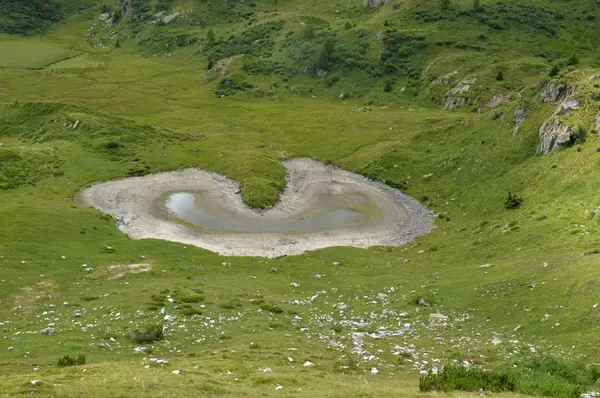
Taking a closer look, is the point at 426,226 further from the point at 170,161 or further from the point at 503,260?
the point at 170,161

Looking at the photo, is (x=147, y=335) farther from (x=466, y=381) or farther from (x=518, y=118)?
(x=518, y=118)

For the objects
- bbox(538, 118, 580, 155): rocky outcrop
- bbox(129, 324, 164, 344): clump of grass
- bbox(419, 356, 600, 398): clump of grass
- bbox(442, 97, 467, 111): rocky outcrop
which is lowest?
bbox(419, 356, 600, 398): clump of grass

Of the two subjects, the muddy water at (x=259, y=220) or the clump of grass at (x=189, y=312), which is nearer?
the clump of grass at (x=189, y=312)

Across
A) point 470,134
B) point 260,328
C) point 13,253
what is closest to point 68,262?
point 13,253

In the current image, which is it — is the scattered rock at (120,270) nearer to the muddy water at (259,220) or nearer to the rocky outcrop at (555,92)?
the muddy water at (259,220)

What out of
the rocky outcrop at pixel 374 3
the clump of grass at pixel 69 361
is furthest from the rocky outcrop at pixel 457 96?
the clump of grass at pixel 69 361

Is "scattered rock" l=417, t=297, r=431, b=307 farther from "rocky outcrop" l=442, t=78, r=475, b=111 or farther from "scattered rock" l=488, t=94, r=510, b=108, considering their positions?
"rocky outcrop" l=442, t=78, r=475, b=111

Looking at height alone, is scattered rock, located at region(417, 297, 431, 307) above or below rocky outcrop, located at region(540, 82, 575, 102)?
below

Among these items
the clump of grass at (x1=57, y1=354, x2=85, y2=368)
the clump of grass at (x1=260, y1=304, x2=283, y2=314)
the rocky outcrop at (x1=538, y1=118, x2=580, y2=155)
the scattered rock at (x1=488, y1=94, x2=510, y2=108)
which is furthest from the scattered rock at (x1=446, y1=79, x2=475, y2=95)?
the clump of grass at (x1=57, y1=354, x2=85, y2=368)
